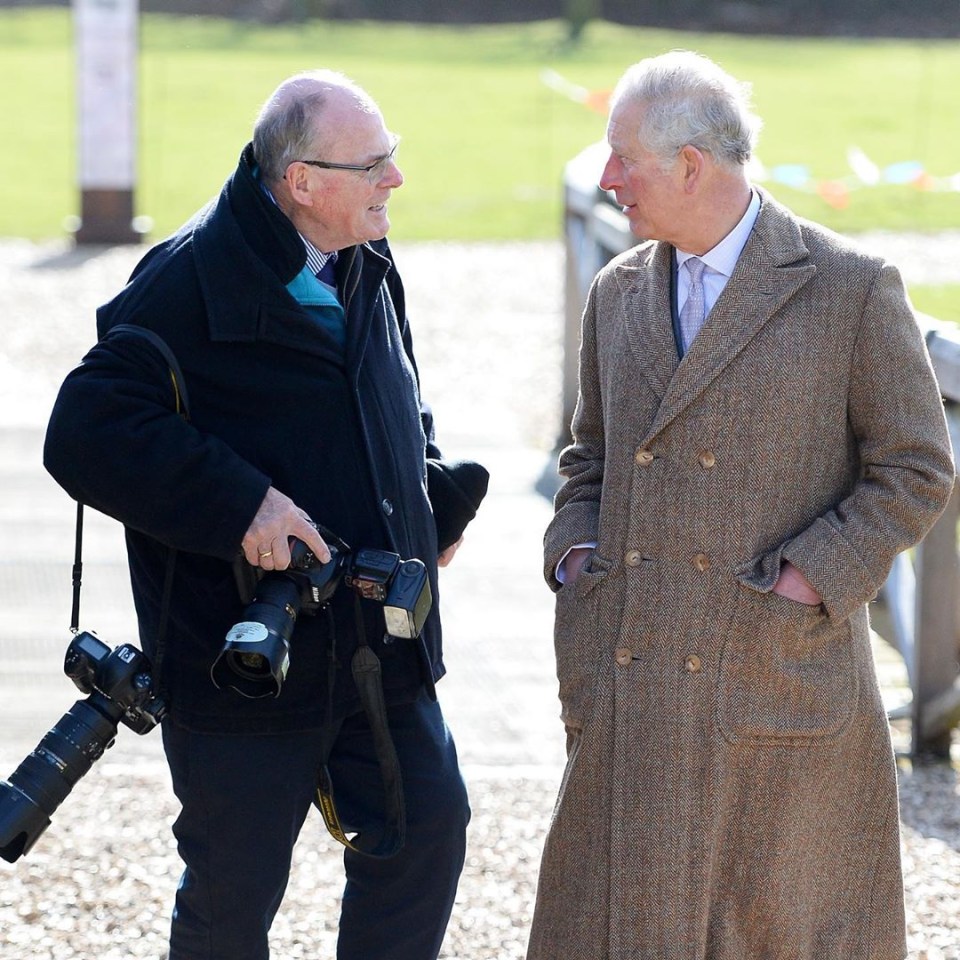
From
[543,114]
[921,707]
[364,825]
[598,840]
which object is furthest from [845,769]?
[543,114]

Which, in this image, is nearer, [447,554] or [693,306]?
[693,306]

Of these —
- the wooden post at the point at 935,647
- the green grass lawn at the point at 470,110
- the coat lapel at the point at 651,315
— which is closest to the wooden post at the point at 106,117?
the green grass lawn at the point at 470,110

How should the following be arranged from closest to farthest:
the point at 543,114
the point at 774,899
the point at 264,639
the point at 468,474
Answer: the point at 264,639 < the point at 774,899 < the point at 468,474 < the point at 543,114

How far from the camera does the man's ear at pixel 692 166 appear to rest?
9.24 feet

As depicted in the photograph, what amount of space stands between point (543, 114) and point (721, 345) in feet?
88.2

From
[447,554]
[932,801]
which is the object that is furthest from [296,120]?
[932,801]

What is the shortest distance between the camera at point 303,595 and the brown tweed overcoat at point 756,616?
13.7 inches

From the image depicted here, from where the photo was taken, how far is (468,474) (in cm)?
342

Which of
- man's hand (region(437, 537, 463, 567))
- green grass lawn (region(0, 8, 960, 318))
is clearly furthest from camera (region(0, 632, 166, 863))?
green grass lawn (region(0, 8, 960, 318))

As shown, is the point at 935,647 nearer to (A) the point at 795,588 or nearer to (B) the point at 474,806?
(B) the point at 474,806

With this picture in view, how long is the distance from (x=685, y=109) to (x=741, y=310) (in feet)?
1.13

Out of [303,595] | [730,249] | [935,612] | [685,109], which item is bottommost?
[935,612]

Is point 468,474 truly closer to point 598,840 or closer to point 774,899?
point 598,840

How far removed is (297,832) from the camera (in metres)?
3.06
